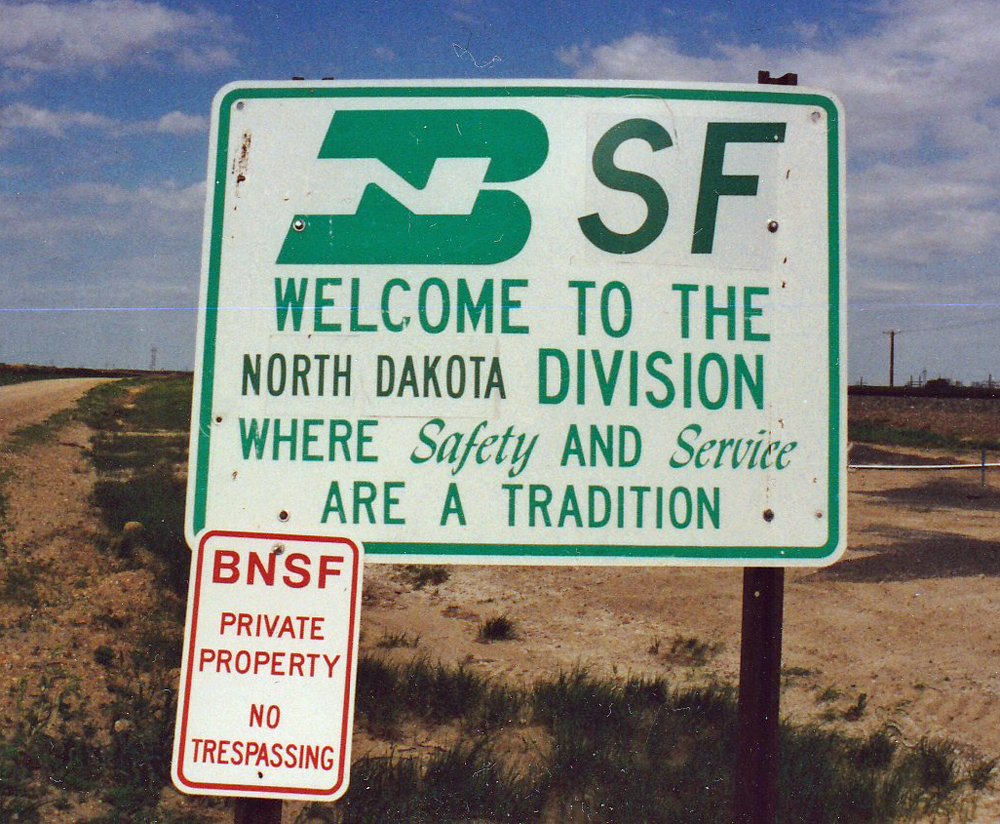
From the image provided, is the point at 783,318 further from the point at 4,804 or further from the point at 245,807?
the point at 4,804

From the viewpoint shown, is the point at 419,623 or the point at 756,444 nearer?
the point at 756,444

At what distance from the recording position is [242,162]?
205 cm

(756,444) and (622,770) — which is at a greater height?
(756,444)

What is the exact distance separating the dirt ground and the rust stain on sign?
3.18 m

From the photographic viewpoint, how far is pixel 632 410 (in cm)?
201

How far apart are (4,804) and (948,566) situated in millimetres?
9537

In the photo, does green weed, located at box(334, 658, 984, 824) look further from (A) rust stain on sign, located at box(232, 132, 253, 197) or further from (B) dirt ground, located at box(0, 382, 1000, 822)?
(A) rust stain on sign, located at box(232, 132, 253, 197)

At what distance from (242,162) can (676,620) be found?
7.01m

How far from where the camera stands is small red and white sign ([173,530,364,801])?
5.92ft

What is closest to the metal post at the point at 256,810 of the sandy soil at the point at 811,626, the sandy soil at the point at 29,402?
the sandy soil at the point at 811,626

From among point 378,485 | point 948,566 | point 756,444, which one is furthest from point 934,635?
point 378,485

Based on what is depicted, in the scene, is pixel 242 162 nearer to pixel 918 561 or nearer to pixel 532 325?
pixel 532 325

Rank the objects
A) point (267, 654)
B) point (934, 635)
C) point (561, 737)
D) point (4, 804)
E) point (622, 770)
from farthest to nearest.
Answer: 1. point (934, 635)
2. point (561, 737)
3. point (622, 770)
4. point (4, 804)
5. point (267, 654)

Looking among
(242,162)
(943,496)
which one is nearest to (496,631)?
(242,162)
